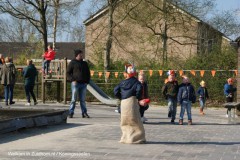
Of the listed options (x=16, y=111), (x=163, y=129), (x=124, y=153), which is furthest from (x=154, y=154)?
(x=16, y=111)

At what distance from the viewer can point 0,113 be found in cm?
1288

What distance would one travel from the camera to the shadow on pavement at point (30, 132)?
33.8 feet

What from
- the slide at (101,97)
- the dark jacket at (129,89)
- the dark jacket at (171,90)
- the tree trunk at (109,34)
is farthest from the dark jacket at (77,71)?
the tree trunk at (109,34)

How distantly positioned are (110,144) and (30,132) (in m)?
2.38

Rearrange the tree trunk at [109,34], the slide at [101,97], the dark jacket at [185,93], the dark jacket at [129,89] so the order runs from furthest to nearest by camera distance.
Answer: the tree trunk at [109,34] < the slide at [101,97] < the dark jacket at [185,93] < the dark jacket at [129,89]

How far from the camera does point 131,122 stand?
9.73 meters

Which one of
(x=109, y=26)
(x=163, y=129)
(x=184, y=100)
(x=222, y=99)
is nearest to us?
(x=163, y=129)

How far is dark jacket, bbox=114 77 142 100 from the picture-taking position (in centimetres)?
1002

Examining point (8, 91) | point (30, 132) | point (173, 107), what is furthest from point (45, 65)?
point (30, 132)

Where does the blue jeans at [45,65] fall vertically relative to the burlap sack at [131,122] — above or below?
above

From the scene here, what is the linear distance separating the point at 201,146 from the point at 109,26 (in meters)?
23.3

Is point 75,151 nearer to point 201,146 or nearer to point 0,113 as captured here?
point 201,146

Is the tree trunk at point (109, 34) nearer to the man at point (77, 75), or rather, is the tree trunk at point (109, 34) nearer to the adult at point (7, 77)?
the adult at point (7, 77)

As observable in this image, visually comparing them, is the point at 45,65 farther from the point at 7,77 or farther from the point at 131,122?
the point at 131,122
